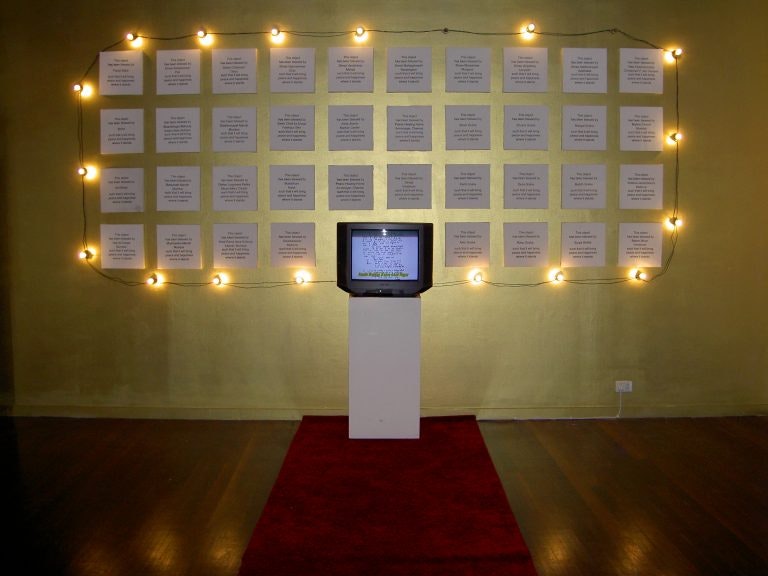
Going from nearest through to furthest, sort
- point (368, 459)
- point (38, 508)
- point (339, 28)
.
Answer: point (38, 508), point (368, 459), point (339, 28)

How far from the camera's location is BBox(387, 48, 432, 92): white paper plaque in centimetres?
423

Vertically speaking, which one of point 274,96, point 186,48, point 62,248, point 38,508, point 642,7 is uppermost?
point 642,7

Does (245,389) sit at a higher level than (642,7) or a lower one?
lower

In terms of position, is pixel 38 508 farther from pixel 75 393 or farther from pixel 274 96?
pixel 274 96

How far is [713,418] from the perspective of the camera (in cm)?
438

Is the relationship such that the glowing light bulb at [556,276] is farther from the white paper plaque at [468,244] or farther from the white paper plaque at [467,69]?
the white paper plaque at [467,69]

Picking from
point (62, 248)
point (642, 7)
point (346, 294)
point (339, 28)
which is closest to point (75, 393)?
point (62, 248)

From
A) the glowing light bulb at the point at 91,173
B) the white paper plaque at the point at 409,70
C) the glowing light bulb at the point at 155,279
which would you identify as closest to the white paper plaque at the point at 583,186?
the white paper plaque at the point at 409,70

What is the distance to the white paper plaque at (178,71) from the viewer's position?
4.27 m

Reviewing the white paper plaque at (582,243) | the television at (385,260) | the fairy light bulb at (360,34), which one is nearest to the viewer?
the television at (385,260)

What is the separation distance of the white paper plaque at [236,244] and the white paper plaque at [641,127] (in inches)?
104

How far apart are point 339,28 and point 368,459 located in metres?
2.86

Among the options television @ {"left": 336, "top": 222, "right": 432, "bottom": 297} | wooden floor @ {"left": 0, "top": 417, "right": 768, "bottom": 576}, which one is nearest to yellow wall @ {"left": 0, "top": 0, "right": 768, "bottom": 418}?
wooden floor @ {"left": 0, "top": 417, "right": 768, "bottom": 576}

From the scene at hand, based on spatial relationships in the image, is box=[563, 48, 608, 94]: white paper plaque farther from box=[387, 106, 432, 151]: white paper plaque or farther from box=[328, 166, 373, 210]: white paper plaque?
box=[328, 166, 373, 210]: white paper plaque
